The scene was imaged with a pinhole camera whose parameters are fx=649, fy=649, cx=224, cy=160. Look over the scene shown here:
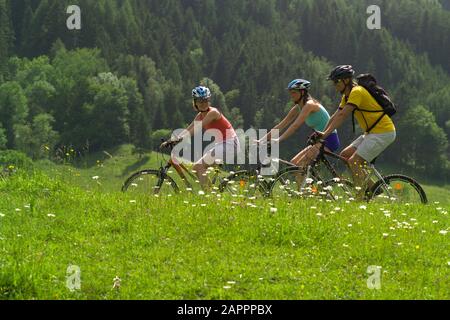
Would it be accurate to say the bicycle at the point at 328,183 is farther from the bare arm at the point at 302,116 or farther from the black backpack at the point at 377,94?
the black backpack at the point at 377,94

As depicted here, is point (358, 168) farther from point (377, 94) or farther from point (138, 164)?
point (138, 164)

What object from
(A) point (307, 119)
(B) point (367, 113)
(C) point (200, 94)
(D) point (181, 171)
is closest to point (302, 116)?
(A) point (307, 119)

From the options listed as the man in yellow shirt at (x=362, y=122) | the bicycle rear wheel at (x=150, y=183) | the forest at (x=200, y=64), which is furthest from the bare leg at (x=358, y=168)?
the forest at (x=200, y=64)

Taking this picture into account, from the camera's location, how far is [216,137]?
36.4 ft

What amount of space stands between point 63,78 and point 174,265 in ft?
441

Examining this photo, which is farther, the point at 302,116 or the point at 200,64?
the point at 200,64

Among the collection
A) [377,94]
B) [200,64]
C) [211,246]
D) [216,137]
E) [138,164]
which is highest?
[377,94]

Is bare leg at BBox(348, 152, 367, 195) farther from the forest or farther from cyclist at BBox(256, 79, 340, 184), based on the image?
the forest

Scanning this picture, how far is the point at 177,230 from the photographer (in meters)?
8.04

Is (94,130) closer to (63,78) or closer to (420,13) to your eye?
(63,78)

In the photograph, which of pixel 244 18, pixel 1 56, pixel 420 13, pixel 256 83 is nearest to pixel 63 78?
pixel 1 56

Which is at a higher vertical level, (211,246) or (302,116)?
(302,116)

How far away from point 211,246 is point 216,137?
3.84 m

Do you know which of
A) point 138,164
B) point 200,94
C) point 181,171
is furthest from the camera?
point 138,164
